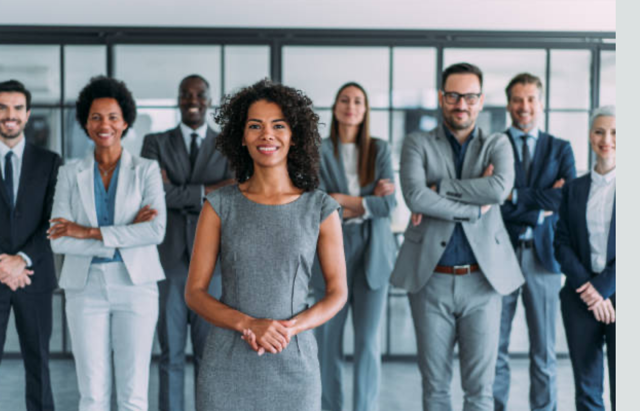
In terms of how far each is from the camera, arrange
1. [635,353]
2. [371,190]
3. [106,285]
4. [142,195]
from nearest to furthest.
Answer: [635,353], [106,285], [142,195], [371,190]

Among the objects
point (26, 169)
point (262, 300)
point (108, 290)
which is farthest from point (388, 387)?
point (262, 300)

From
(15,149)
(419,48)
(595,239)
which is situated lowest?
(595,239)

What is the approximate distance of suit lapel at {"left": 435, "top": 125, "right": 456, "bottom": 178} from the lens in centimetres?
316

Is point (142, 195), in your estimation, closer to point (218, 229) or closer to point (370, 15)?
point (218, 229)

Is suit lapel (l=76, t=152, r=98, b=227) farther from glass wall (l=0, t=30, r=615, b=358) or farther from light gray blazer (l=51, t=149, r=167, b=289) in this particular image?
glass wall (l=0, t=30, r=615, b=358)

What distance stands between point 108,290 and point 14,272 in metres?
0.71

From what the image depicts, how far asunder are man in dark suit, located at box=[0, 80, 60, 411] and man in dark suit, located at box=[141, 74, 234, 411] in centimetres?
58

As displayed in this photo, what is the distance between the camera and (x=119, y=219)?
3092 millimetres

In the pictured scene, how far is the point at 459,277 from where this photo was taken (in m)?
3.02

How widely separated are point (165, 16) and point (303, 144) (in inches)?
135

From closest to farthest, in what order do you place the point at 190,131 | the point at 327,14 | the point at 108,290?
the point at 108,290 < the point at 190,131 < the point at 327,14

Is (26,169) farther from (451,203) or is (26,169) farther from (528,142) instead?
(528,142)

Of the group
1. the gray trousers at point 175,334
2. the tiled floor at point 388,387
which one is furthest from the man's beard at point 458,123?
the tiled floor at point 388,387

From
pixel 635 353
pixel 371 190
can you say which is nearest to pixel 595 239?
pixel 371 190
